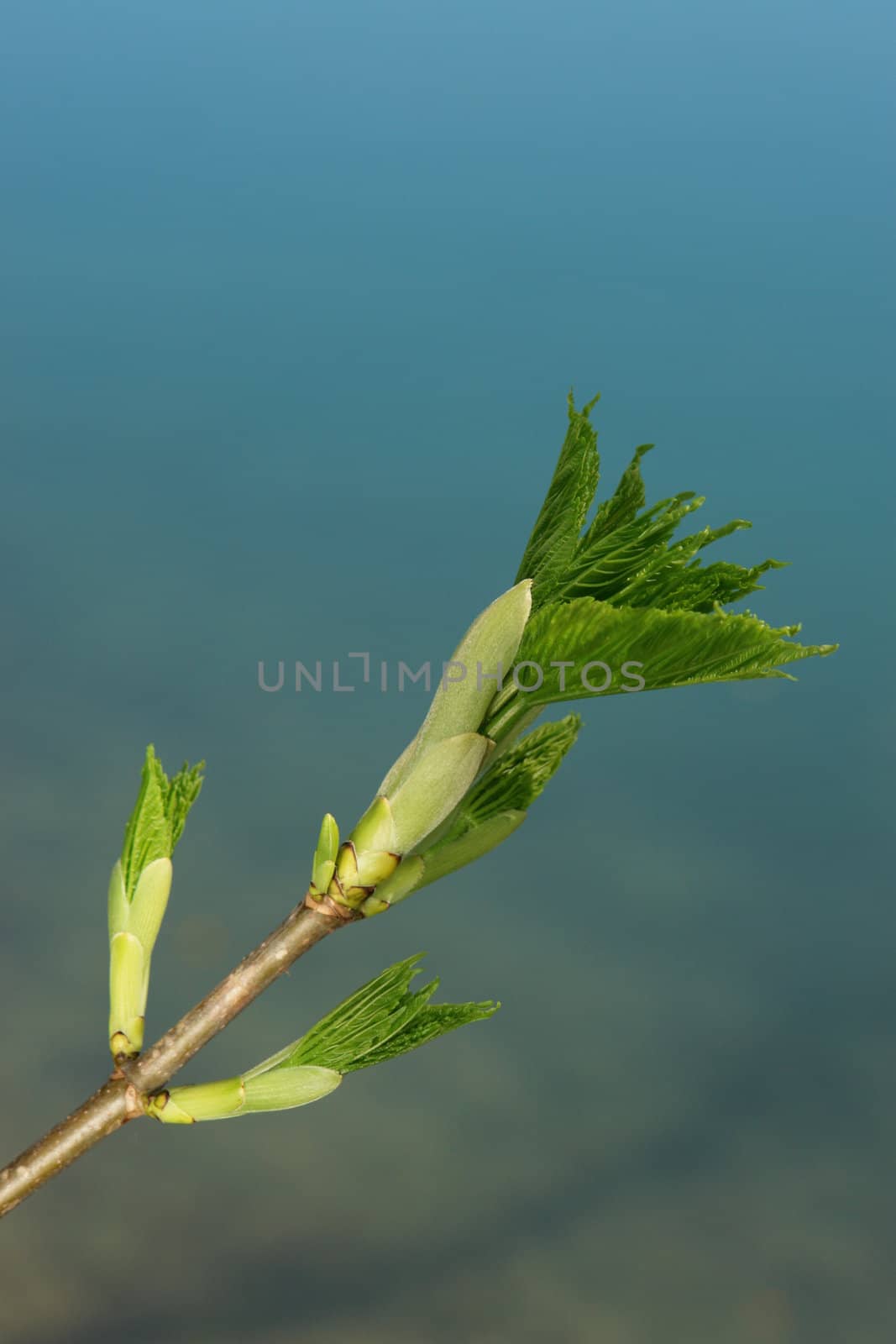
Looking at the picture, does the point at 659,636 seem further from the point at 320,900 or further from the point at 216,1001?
the point at 216,1001

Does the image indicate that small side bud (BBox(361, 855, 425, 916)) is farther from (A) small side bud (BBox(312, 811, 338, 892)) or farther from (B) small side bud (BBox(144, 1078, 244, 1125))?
(B) small side bud (BBox(144, 1078, 244, 1125))

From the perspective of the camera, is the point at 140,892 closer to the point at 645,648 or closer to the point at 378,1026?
the point at 378,1026

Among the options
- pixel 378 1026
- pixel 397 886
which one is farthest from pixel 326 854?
pixel 378 1026

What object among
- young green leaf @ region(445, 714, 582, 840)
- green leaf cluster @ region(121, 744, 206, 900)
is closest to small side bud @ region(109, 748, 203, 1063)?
green leaf cluster @ region(121, 744, 206, 900)

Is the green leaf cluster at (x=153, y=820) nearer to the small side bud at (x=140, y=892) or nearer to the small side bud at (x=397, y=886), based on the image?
the small side bud at (x=140, y=892)

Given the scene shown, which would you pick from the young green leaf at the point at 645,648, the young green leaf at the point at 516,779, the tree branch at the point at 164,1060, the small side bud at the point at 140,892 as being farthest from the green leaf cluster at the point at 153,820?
the young green leaf at the point at 645,648

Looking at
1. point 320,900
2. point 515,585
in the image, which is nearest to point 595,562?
point 515,585

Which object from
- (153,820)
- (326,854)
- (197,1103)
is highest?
(153,820)

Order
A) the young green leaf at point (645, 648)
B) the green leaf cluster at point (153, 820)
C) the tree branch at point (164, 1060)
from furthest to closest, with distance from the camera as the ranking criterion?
1. the green leaf cluster at point (153, 820)
2. the tree branch at point (164, 1060)
3. the young green leaf at point (645, 648)
